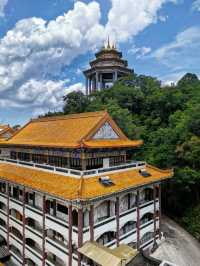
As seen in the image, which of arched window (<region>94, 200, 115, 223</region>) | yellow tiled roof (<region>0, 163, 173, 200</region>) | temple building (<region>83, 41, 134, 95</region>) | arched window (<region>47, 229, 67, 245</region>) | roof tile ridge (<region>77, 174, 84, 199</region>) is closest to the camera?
roof tile ridge (<region>77, 174, 84, 199</region>)

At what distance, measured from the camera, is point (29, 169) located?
23.7 meters

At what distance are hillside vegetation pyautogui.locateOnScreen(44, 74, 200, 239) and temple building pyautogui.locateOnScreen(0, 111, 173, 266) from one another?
6.63 meters

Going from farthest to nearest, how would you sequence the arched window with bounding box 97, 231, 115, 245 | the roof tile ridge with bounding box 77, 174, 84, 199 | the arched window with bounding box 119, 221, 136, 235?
1. the arched window with bounding box 119, 221, 136, 235
2. the arched window with bounding box 97, 231, 115, 245
3. the roof tile ridge with bounding box 77, 174, 84, 199

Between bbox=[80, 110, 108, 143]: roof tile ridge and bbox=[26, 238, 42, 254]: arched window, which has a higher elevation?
bbox=[80, 110, 108, 143]: roof tile ridge

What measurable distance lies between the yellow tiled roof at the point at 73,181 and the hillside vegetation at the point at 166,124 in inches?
261

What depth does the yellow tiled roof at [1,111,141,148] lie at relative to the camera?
20712 mm

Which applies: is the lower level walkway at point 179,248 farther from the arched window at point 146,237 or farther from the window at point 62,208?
the window at point 62,208

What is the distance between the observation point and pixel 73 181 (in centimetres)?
1833

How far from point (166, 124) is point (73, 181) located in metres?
30.3

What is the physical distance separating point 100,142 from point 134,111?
3157 centimetres

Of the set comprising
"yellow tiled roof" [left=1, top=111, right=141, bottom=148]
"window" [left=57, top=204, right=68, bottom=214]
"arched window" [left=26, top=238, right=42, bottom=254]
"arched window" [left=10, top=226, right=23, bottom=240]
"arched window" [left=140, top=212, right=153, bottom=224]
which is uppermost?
"yellow tiled roof" [left=1, top=111, right=141, bottom=148]

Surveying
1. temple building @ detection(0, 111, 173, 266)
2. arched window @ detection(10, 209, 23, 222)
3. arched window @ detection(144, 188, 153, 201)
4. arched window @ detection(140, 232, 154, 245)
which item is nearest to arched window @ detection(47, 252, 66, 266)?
temple building @ detection(0, 111, 173, 266)

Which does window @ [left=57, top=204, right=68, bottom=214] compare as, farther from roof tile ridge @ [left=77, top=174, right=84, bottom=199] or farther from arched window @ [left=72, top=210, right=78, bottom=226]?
roof tile ridge @ [left=77, top=174, right=84, bottom=199]

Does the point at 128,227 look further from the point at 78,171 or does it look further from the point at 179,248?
the point at 78,171
